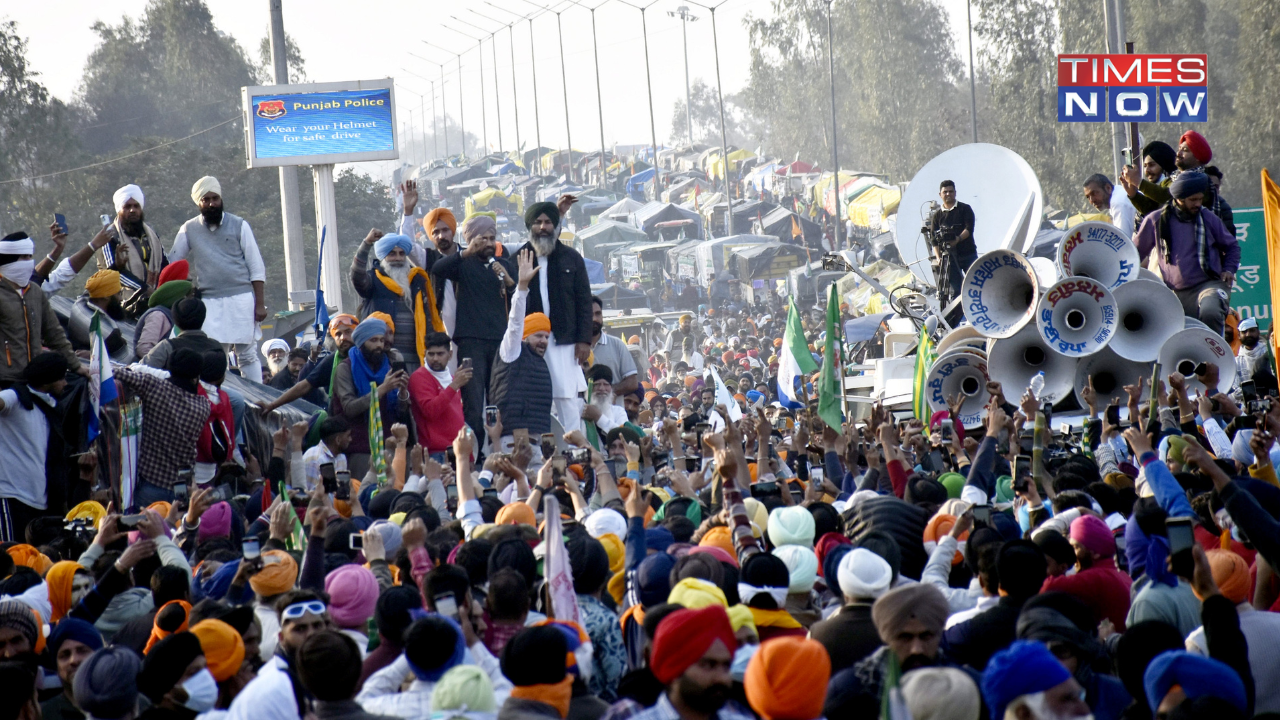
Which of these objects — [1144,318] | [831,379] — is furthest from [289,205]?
[1144,318]

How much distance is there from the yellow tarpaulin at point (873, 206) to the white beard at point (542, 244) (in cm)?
3274

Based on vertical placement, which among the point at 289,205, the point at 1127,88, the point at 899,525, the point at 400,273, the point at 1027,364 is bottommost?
the point at 899,525

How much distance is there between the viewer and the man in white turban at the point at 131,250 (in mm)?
9875

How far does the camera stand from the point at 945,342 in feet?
38.9

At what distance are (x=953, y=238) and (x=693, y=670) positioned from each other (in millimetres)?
9556

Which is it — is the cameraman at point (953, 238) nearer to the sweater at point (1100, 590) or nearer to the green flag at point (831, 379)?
the green flag at point (831, 379)

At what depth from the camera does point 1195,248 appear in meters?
10.5

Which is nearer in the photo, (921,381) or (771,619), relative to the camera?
(771,619)

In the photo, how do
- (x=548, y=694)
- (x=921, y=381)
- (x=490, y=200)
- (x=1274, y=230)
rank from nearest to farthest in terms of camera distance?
1. (x=548, y=694)
2. (x=1274, y=230)
3. (x=921, y=381)
4. (x=490, y=200)

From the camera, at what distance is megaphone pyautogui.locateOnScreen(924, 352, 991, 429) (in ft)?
37.1

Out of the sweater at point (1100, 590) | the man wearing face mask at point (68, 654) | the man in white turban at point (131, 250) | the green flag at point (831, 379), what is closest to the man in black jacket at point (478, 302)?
the man in white turban at point (131, 250)

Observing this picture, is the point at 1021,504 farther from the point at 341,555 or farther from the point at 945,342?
the point at 945,342

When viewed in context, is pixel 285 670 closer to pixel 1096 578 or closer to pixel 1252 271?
pixel 1096 578

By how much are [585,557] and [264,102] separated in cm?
2036
